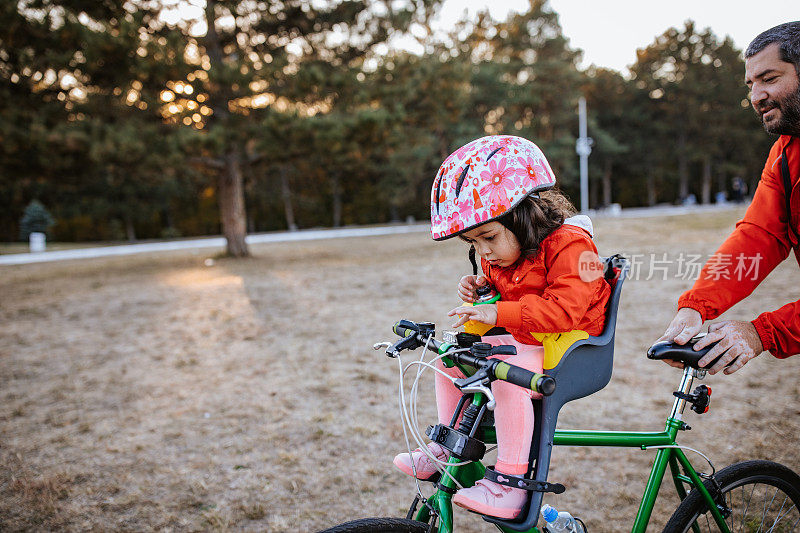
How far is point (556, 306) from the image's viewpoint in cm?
163

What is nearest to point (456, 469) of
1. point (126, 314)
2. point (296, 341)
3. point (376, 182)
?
point (296, 341)

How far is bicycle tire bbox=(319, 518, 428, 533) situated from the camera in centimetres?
147

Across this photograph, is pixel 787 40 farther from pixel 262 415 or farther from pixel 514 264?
pixel 262 415

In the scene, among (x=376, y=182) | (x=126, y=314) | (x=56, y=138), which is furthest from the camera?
(x=376, y=182)

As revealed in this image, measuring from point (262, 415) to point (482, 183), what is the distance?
324 cm

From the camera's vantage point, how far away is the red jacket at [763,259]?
1647mm

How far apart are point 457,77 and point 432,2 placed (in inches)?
95.3

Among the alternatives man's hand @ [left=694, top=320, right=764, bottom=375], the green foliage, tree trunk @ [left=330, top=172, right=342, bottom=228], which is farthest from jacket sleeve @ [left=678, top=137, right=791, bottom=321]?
tree trunk @ [left=330, top=172, right=342, bottom=228]

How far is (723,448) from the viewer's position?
3361 millimetres

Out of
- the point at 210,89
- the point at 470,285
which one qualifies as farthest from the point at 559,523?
the point at 210,89

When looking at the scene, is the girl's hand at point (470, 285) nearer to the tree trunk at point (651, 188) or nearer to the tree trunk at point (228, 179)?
the tree trunk at point (228, 179)

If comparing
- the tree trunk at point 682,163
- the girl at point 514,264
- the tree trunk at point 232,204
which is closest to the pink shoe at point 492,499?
the girl at point 514,264

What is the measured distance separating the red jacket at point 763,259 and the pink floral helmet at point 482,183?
0.64m

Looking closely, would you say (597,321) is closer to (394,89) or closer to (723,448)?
(723,448)
